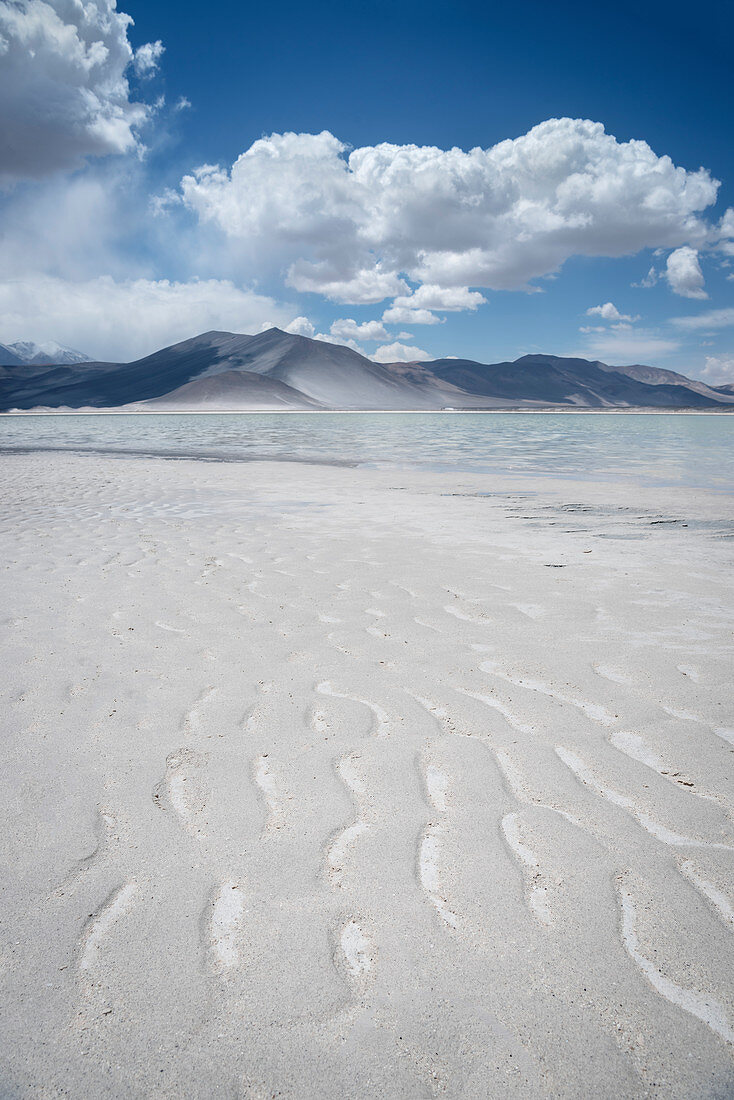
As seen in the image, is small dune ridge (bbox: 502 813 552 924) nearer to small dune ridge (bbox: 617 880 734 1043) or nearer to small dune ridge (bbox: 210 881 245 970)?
small dune ridge (bbox: 617 880 734 1043)

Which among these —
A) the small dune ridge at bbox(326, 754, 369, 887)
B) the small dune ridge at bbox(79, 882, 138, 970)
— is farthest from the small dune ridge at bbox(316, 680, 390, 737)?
the small dune ridge at bbox(79, 882, 138, 970)

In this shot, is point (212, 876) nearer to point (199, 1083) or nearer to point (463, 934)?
point (199, 1083)

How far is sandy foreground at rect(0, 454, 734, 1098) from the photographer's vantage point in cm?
160

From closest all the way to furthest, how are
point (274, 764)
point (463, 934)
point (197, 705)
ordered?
point (463, 934), point (274, 764), point (197, 705)

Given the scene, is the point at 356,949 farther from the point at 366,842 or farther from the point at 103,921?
the point at 103,921

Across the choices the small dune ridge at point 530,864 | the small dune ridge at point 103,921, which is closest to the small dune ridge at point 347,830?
the small dune ridge at point 530,864

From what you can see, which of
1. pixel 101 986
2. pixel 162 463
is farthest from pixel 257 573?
pixel 162 463

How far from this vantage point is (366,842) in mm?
2322

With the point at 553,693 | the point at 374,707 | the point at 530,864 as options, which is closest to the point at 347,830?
the point at 530,864

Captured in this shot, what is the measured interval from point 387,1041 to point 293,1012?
266mm

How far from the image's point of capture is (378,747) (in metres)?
2.97

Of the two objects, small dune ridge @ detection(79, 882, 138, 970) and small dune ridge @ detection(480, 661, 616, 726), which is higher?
small dune ridge @ detection(480, 661, 616, 726)

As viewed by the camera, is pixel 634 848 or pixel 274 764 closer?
pixel 634 848

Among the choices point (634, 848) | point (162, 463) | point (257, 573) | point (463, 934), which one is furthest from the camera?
point (162, 463)
